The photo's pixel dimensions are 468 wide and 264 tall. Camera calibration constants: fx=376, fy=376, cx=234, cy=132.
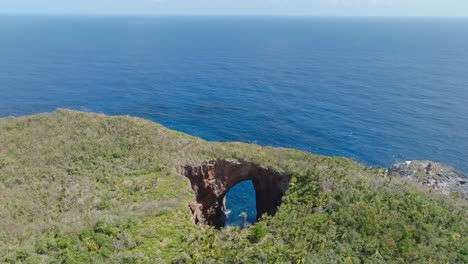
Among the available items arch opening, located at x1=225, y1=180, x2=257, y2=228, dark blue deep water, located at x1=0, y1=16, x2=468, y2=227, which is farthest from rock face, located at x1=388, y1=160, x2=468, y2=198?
arch opening, located at x1=225, y1=180, x2=257, y2=228

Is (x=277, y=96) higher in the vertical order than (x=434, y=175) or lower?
higher

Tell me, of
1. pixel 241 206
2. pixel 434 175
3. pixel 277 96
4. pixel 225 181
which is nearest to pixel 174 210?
pixel 225 181

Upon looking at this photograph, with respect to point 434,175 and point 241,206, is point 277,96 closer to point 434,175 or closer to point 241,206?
point 434,175

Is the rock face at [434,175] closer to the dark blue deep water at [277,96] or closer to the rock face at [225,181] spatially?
the dark blue deep water at [277,96]

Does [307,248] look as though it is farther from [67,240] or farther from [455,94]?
[455,94]

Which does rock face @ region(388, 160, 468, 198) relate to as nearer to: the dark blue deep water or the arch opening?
the dark blue deep water

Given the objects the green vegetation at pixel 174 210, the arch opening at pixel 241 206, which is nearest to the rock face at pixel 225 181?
the green vegetation at pixel 174 210

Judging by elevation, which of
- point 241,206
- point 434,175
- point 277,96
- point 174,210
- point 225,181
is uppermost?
point 277,96

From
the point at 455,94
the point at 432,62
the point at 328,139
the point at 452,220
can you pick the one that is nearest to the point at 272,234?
the point at 452,220

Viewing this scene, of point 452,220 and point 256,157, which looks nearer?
point 452,220
